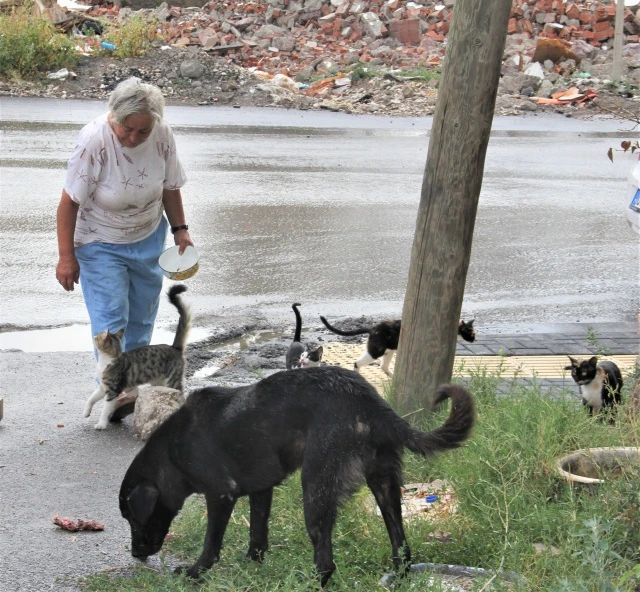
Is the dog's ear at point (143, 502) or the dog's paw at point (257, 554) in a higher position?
the dog's ear at point (143, 502)

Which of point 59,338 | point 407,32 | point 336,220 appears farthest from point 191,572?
point 407,32

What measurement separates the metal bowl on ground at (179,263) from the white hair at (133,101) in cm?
94

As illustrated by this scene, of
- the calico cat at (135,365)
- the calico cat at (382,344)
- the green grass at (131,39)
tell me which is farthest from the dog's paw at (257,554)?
the green grass at (131,39)

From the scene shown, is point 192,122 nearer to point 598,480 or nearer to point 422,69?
point 422,69

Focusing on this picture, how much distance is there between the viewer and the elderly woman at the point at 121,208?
Answer: 5.77 m

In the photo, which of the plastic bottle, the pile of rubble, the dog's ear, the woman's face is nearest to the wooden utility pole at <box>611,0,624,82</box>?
the pile of rubble

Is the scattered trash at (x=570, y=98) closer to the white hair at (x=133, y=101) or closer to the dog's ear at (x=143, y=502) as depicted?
the white hair at (x=133, y=101)

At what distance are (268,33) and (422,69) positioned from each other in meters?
5.31

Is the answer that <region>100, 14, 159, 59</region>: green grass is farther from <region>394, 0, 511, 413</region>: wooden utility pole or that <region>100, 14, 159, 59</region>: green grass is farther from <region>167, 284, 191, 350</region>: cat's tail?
<region>394, 0, 511, 413</region>: wooden utility pole

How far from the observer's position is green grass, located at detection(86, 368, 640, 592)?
3746 millimetres

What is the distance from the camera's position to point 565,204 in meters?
13.3

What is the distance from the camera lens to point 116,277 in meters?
6.10

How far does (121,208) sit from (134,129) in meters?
0.56

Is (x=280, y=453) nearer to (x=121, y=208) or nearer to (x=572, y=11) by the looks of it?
(x=121, y=208)
